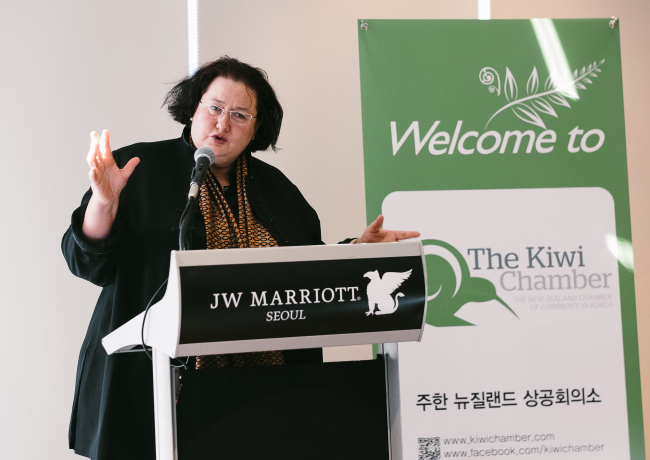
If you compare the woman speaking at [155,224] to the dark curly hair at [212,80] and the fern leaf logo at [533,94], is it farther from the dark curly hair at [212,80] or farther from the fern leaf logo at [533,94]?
the fern leaf logo at [533,94]

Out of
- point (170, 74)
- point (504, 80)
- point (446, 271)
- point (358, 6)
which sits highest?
point (358, 6)

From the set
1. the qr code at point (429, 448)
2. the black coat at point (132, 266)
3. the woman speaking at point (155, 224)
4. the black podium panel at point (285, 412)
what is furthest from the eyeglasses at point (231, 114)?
the qr code at point (429, 448)

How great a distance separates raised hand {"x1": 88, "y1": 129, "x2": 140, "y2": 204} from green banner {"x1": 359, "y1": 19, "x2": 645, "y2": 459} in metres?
1.33

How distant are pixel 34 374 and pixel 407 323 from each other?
7.47ft

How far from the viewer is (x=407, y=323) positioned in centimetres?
104

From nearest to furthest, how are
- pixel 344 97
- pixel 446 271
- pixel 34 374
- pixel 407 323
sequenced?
pixel 407 323
pixel 446 271
pixel 34 374
pixel 344 97

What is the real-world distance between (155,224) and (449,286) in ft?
4.38

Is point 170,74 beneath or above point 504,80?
above

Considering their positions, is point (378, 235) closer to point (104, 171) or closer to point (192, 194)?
point (192, 194)

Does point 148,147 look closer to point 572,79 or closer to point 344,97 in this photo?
point 344,97

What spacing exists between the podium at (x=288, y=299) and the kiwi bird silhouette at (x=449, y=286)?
146cm

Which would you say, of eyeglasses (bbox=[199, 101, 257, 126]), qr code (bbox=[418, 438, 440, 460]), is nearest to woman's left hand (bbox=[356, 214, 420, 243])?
eyeglasses (bbox=[199, 101, 257, 126])

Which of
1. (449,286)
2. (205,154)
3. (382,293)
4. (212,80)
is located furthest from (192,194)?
(449,286)

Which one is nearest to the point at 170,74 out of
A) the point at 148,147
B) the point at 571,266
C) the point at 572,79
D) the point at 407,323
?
the point at 148,147
